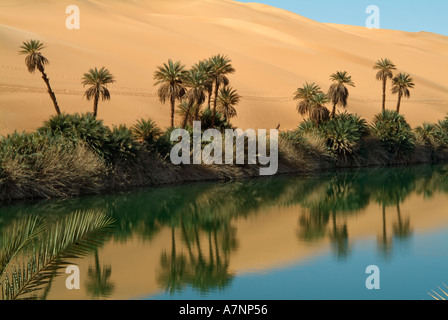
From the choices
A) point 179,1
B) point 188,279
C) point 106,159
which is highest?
point 179,1

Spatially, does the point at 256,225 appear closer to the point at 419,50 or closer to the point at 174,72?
the point at 174,72

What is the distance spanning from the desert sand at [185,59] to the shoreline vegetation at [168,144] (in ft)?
42.5

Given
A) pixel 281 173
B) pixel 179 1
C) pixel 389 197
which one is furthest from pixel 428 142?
pixel 179 1

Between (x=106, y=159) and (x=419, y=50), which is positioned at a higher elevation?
(x=419, y=50)

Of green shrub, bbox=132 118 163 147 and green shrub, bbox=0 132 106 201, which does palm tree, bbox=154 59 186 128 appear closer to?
green shrub, bbox=132 118 163 147

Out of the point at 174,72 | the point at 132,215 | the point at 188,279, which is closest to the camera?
the point at 188,279

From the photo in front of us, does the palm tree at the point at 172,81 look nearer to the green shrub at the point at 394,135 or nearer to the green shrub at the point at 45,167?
the green shrub at the point at 45,167

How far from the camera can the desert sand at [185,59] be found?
5772 centimetres

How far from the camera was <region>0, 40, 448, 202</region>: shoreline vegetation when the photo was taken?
2827cm

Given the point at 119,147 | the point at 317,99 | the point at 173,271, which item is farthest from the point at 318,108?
the point at 173,271

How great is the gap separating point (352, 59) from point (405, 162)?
49300 millimetres

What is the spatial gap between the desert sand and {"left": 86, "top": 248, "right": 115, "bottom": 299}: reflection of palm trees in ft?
104

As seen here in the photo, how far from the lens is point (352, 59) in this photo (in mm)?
98312

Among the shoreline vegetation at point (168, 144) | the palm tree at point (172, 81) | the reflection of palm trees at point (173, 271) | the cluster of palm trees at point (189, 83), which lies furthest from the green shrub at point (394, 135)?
the reflection of palm trees at point (173, 271)
